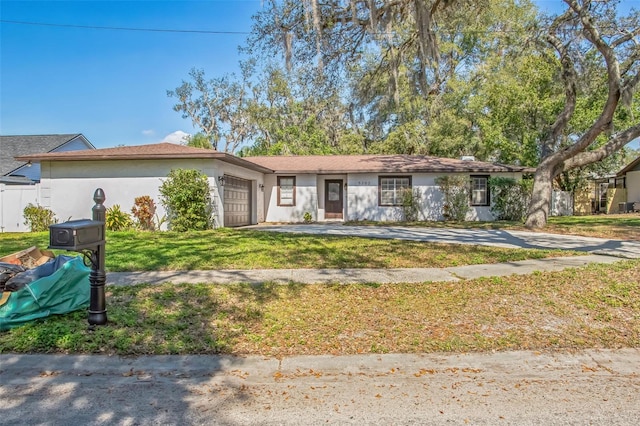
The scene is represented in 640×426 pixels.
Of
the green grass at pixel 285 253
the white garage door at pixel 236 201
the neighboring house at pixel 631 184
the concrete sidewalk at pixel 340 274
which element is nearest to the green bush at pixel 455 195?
the white garage door at pixel 236 201

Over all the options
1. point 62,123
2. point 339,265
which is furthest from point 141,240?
point 62,123

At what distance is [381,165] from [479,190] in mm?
4541

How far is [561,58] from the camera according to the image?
519 inches

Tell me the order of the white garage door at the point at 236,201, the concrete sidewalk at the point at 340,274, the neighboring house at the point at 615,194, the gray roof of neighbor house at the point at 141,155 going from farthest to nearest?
1. the neighboring house at the point at 615,194
2. the white garage door at the point at 236,201
3. the gray roof of neighbor house at the point at 141,155
4. the concrete sidewalk at the point at 340,274

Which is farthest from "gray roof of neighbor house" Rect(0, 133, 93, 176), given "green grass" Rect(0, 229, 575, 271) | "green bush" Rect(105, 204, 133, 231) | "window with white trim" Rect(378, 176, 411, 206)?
"window with white trim" Rect(378, 176, 411, 206)

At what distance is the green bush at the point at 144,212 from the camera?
13.6 metres

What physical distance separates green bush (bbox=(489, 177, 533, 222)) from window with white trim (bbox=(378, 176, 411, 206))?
3.88m

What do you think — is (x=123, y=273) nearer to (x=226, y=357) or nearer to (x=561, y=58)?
(x=226, y=357)

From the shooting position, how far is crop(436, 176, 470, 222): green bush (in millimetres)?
17391

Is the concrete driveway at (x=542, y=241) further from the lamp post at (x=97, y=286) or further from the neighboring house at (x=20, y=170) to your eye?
the neighboring house at (x=20, y=170)

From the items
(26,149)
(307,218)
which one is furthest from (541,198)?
(26,149)

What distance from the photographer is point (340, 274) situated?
646cm

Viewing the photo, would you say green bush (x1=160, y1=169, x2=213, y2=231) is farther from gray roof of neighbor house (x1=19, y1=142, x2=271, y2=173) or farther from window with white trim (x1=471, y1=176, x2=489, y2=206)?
window with white trim (x1=471, y1=176, x2=489, y2=206)

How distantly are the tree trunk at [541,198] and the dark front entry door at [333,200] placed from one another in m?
8.11
